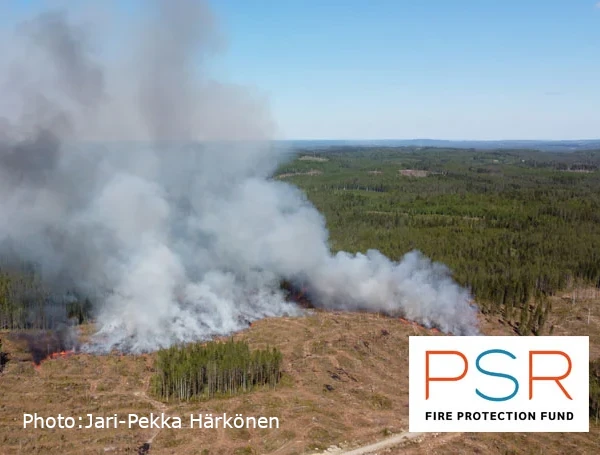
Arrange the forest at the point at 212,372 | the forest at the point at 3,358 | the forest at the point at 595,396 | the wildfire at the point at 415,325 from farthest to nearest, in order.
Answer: the wildfire at the point at 415,325, the forest at the point at 3,358, the forest at the point at 212,372, the forest at the point at 595,396

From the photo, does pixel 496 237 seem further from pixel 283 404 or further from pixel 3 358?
pixel 3 358

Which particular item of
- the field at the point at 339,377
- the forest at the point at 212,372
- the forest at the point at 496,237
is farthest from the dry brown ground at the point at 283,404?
the forest at the point at 496,237

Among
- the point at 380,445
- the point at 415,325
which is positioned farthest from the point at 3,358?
the point at 415,325

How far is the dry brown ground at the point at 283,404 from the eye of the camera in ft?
147

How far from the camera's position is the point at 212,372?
176 feet

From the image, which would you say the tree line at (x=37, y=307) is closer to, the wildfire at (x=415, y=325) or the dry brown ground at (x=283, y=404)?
the dry brown ground at (x=283, y=404)

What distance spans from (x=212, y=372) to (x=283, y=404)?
8.13m

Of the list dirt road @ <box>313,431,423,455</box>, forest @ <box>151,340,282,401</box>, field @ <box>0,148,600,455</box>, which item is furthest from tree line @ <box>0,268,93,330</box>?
dirt road @ <box>313,431,423,455</box>

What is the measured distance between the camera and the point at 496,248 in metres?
116

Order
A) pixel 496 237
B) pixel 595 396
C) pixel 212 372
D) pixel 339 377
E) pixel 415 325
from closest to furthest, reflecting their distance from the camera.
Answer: pixel 595 396, pixel 212 372, pixel 339 377, pixel 415 325, pixel 496 237

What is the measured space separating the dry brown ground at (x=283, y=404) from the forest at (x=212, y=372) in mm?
1514

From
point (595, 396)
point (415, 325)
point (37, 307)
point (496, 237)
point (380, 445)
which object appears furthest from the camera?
point (496, 237)

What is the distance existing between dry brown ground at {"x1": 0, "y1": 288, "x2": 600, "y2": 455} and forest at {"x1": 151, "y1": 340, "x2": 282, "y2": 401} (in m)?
1.51

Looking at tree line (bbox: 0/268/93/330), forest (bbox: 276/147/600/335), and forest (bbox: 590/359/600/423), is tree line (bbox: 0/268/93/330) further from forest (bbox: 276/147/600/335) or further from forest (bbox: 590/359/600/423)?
forest (bbox: 590/359/600/423)
